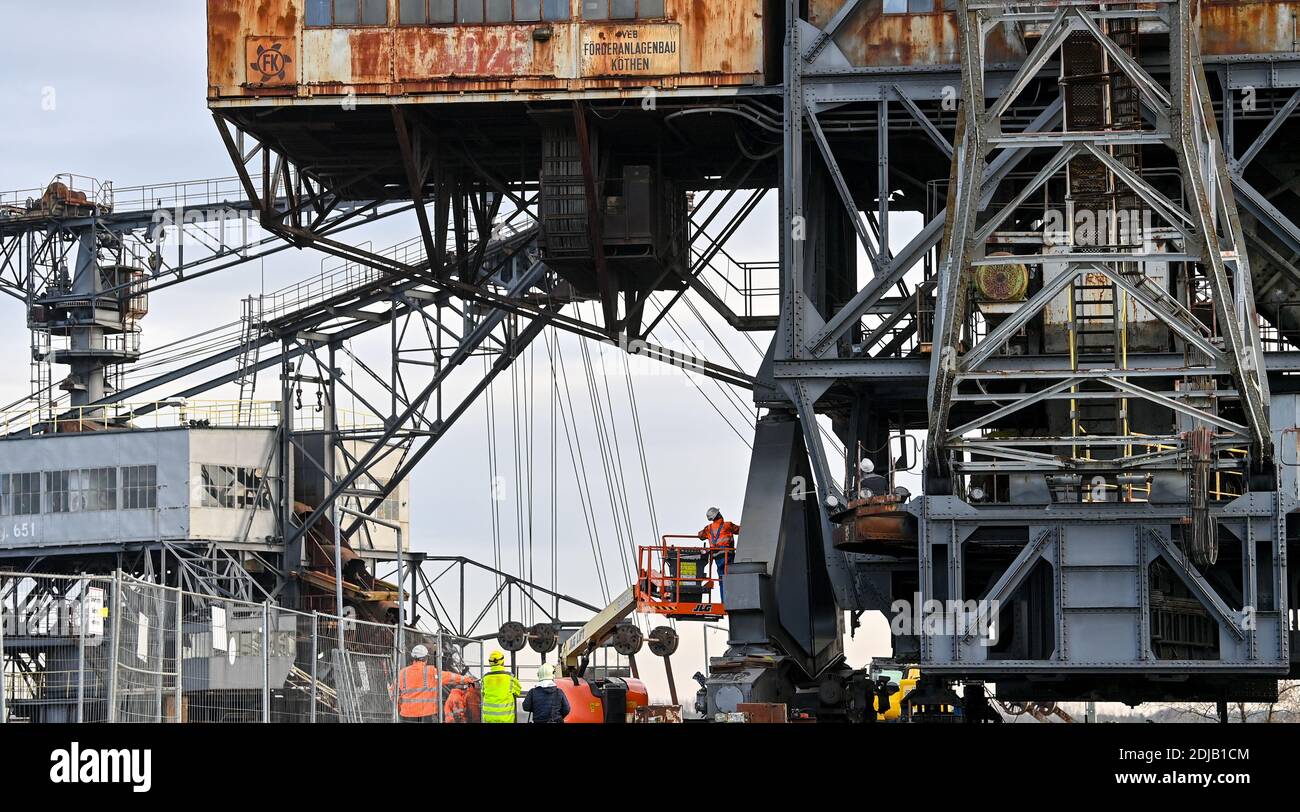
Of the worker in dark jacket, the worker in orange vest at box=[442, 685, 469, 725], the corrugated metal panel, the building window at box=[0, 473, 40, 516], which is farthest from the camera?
the building window at box=[0, 473, 40, 516]

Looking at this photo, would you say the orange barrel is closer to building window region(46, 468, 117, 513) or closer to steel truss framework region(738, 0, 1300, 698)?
steel truss framework region(738, 0, 1300, 698)

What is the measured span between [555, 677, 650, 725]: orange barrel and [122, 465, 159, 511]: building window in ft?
97.6

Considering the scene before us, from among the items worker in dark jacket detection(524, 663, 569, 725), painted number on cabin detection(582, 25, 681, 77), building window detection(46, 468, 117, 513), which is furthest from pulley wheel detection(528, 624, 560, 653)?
building window detection(46, 468, 117, 513)

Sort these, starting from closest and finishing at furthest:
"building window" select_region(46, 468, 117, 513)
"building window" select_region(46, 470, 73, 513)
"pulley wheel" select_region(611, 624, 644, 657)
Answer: "pulley wheel" select_region(611, 624, 644, 657)
"building window" select_region(46, 468, 117, 513)
"building window" select_region(46, 470, 73, 513)

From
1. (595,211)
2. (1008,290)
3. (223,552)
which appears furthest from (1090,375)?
(223,552)

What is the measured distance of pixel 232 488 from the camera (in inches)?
2362

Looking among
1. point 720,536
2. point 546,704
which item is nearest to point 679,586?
point 720,536

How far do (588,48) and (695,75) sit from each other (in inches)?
72.3

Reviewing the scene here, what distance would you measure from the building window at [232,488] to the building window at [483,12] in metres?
28.9

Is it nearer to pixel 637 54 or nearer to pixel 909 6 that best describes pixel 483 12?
pixel 637 54

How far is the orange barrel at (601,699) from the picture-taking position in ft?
87.7

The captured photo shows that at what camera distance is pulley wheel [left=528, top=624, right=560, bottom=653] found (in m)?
39.2
